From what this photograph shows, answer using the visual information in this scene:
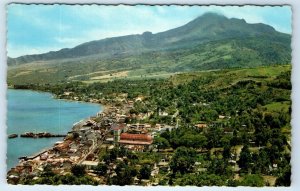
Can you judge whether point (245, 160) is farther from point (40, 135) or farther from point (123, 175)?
point (40, 135)

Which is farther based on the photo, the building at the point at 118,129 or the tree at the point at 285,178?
the building at the point at 118,129

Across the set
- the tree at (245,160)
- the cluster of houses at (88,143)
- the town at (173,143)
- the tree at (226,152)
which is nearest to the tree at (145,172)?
the town at (173,143)

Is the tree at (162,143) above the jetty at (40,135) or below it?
below

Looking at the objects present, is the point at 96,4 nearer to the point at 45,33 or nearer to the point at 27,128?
the point at 45,33

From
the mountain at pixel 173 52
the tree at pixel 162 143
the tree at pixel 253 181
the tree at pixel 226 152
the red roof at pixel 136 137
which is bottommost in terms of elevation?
the tree at pixel 253 181

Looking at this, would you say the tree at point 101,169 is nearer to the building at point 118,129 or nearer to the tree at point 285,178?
the building at point 118,129

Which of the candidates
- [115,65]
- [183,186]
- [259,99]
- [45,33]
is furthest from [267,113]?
[45,33]

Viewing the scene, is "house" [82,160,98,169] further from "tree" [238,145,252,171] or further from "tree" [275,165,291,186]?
"tree" [275,165,291,186]

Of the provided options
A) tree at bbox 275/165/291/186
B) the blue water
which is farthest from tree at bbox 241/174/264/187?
the blue water

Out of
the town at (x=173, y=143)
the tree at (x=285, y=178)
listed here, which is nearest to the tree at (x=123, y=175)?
the town at (x=173, y=143)
